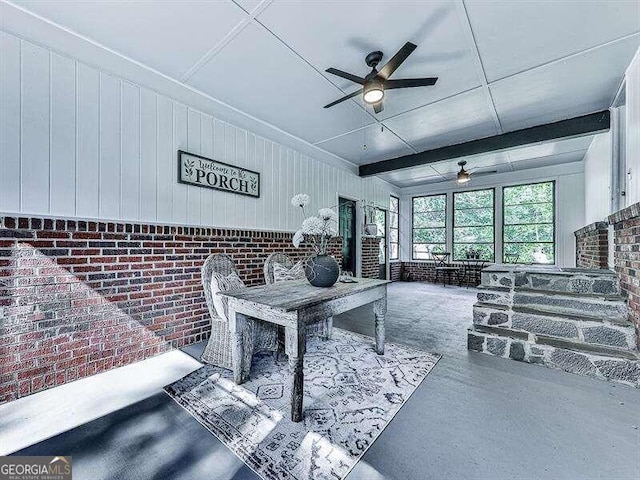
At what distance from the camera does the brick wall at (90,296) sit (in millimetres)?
1929

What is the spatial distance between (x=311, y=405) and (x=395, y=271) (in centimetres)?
679

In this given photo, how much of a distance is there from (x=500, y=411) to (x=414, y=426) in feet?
2.17

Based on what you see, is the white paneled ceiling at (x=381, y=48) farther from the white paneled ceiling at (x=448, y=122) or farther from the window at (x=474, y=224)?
the window at (x=474, y=224)

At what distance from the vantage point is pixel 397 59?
7.11 ft

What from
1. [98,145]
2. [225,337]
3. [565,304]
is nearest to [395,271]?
[565,304]

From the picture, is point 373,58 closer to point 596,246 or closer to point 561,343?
point 561,343

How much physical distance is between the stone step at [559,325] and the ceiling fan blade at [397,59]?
263cm

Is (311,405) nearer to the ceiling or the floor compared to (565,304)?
Result: nearer to the floor

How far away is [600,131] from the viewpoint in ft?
11.4

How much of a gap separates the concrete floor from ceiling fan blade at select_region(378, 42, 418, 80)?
2673 mm

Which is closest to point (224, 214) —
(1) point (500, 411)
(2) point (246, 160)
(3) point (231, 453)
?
(2) point (246, 160)

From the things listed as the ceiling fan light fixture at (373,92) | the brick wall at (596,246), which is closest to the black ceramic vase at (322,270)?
the ceiling fan light fixture at (373,92)

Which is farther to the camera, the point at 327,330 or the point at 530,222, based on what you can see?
the point at 530,222

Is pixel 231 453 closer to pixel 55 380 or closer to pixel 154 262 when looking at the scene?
pixel 55 380
